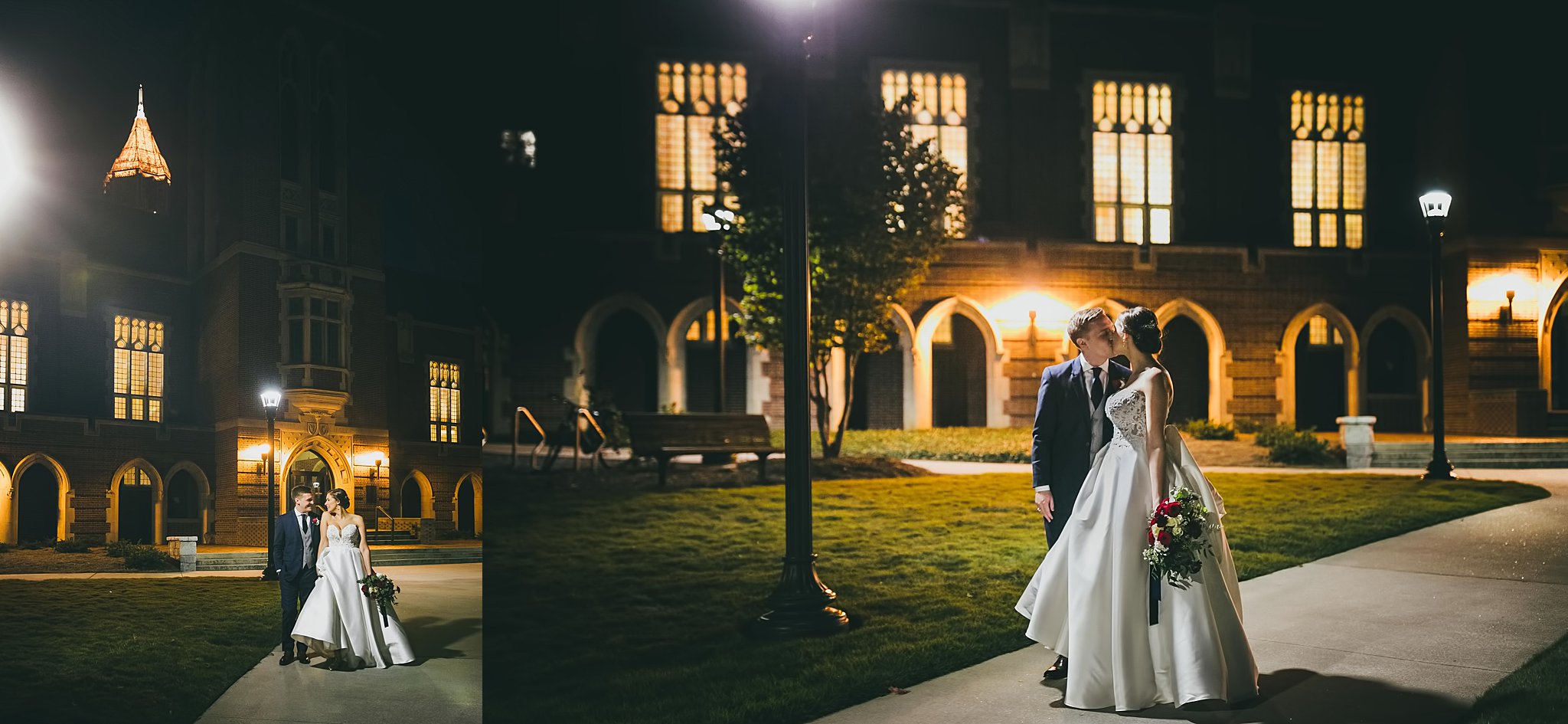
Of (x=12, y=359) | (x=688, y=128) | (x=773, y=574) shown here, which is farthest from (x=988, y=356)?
(x=12, y=359)

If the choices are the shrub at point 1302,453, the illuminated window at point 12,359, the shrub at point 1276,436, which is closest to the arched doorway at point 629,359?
the shrub at point 1276,436

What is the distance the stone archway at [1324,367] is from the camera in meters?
24.3

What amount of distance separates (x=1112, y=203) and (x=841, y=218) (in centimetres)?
1220

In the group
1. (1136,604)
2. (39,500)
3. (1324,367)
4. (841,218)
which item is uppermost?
(841,218)

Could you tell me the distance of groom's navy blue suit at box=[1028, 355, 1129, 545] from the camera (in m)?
5.74

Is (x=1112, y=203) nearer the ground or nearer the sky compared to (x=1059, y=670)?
nearer the sky

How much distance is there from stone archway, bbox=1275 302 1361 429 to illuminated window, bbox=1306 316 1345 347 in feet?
0.05

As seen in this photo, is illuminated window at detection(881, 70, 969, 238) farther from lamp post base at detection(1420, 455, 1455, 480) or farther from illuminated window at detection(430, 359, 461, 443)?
illuminated window at detection(430, 359, 461, 443)

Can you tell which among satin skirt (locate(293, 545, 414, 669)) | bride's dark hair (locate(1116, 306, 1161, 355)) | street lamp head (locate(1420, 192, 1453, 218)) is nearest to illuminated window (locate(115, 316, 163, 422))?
satin skirt (locate(293, 545, 414, 669))

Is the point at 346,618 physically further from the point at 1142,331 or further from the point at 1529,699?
the point at 1529,699

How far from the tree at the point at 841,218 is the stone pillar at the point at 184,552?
10385 millimetres

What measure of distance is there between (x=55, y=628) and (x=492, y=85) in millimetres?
3521

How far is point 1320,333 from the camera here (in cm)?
2512

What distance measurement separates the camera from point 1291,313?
974 inches
